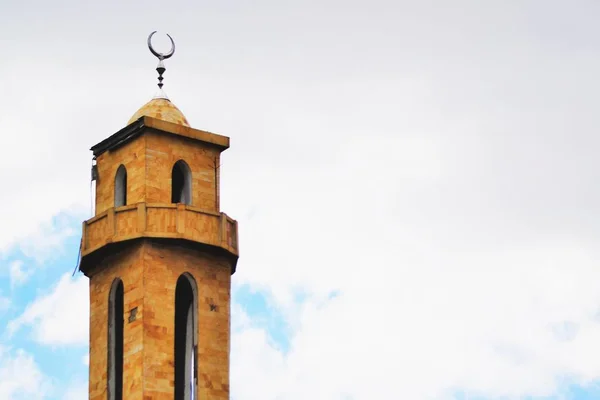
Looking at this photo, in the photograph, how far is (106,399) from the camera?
7100 centimetres

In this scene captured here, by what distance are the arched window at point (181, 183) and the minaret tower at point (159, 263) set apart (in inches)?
1.4

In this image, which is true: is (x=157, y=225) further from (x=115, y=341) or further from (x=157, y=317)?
(x=115, y=341)

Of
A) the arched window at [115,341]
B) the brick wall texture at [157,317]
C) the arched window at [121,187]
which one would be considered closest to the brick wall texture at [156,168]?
the arched window at [121,187]

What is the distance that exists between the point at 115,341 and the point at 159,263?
3002 millimetres

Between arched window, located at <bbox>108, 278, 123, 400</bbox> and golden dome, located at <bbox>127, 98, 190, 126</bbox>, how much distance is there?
19.9ft

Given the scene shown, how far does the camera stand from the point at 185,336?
237 feet

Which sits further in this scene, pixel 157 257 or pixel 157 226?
pixel 157 226

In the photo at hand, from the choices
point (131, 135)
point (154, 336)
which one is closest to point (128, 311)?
point (154, 336)

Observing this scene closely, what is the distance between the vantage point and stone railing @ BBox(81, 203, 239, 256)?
236 feet

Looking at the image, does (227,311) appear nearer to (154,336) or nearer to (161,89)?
(154,336)

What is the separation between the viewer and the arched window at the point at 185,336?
234 ft

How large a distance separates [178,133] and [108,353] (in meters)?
8.02

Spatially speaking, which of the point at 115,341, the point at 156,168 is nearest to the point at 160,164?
the point at 156,168

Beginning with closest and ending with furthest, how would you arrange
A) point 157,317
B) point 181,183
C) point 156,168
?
1. point 157,317
2. point 156,168
3. point 181,183
